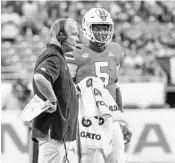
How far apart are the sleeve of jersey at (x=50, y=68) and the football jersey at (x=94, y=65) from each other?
3.00ft

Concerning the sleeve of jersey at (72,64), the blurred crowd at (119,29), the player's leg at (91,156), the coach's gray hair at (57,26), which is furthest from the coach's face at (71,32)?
the blurred crowd at (119,29)

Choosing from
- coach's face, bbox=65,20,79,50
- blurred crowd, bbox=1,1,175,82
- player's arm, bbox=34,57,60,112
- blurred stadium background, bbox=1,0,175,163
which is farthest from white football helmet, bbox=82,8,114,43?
blurred crowd, bbox=1,1,175,82

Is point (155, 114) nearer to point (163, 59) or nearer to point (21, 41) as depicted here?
point (163, 59)

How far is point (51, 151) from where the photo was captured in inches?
183

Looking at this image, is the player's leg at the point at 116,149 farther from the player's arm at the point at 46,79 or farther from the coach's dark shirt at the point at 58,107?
the player's arm at the point at 46,79

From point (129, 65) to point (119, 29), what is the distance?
2245mm

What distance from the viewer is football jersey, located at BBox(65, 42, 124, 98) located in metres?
5.50

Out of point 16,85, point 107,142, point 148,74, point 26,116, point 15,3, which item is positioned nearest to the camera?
point 26,116

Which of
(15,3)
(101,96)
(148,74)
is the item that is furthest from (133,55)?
(101,96)

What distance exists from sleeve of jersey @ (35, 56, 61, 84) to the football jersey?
0.91 meters

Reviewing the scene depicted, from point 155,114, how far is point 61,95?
18.5 feet

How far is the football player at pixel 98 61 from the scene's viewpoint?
549cm

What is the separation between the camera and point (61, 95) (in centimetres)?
462

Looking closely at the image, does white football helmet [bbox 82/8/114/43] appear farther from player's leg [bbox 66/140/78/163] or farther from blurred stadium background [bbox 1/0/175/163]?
blurred stadium background [bbox 1/0/175/163]
